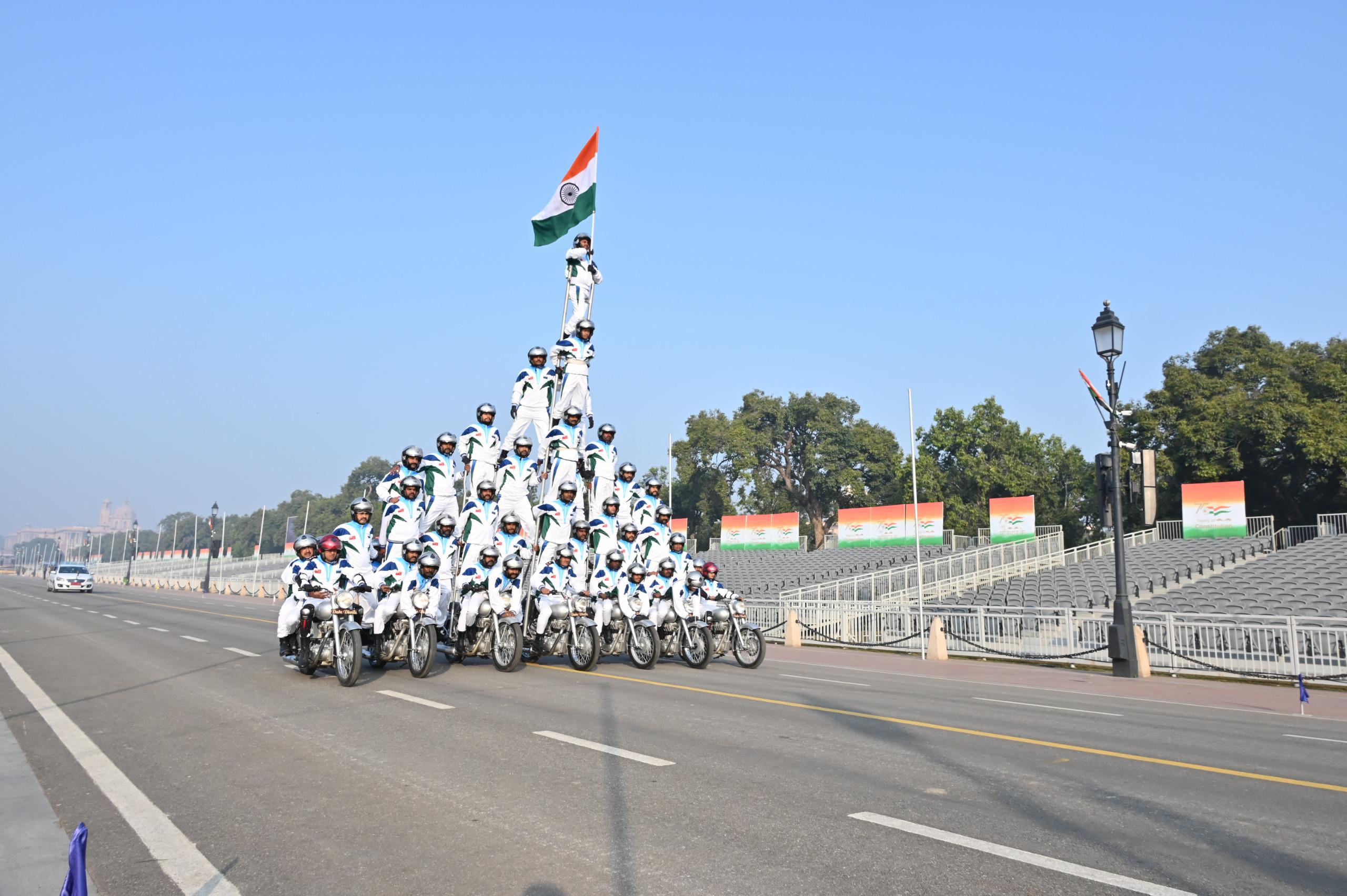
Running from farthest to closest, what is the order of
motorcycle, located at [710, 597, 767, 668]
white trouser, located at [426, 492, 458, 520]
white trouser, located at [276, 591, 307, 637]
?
1. white trouser, located at [426, 492, 458, 520]
2. motorcycle, located at [710, 597, 767, 668]
3. white trouser, located at [276, 591, 307, 637]

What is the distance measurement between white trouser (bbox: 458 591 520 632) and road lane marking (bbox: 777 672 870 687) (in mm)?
4729

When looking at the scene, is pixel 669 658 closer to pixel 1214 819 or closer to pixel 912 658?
pixel 912 658

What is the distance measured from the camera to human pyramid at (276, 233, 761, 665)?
1362 centimetres

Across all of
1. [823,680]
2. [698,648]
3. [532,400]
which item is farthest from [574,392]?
[823,680]

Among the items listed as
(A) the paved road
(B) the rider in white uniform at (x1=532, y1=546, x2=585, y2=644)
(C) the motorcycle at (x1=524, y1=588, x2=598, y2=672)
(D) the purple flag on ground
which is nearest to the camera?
(D) the purple flag on ground

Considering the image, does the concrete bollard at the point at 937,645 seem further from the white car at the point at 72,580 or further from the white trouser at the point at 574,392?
the white car at the point at 72,580

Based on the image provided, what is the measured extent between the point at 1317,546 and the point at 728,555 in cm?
2587

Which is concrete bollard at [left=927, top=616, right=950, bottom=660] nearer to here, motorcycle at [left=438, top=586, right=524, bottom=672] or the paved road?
the paved road

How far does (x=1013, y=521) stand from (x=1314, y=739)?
25816mm

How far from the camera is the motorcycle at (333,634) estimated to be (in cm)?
1251

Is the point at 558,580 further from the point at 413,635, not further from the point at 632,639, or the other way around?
the point at 413,635

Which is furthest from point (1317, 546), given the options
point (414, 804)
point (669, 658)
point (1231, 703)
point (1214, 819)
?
point (414, 804)

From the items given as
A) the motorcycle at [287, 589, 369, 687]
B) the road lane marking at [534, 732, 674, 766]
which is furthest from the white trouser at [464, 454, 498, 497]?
the road lane marking at [534, 732, 674, 766]

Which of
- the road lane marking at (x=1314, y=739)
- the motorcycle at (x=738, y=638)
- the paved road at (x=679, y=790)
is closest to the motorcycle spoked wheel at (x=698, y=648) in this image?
the motorcycle at (x=738, y=638)
